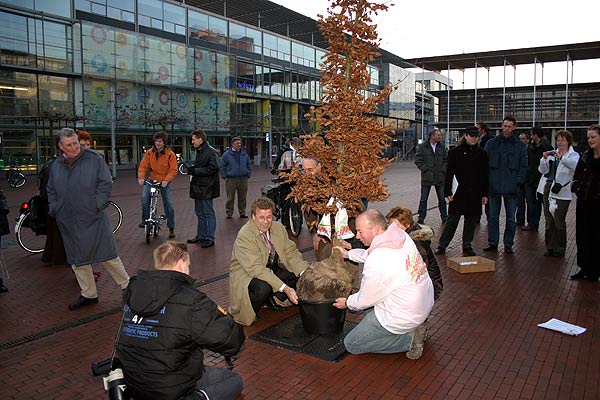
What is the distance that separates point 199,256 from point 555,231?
18.5 feet

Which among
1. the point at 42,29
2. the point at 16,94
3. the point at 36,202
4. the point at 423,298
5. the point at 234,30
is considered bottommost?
the point at 423,298

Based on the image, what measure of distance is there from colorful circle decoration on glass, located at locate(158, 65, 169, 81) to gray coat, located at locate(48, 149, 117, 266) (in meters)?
31.8

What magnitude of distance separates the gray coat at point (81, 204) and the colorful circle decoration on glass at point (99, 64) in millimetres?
28753

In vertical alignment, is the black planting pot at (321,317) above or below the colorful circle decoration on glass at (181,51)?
below

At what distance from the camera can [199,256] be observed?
835 centimetres

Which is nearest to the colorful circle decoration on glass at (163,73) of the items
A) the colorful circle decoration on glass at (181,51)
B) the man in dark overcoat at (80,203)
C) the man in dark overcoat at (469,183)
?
the colorful circle decoration on glass at (181,51)

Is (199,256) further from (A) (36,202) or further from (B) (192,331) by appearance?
(B) (192,331)

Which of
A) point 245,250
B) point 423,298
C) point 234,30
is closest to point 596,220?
point 423,298

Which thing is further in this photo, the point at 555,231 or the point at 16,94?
the point at 16,94

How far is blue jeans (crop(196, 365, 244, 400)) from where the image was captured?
10.7 feet

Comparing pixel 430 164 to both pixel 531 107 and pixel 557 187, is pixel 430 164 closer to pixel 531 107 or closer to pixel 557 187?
pixel 557 187

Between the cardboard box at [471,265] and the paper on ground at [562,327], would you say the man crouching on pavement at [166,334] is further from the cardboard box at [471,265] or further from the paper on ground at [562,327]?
the cardboard box at [471,265]

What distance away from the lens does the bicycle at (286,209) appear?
33.8 ft

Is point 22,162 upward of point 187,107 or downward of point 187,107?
downward
